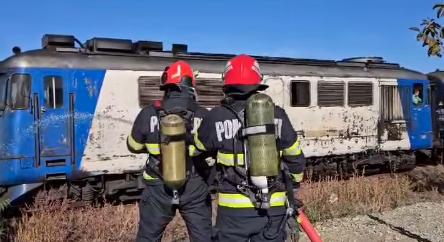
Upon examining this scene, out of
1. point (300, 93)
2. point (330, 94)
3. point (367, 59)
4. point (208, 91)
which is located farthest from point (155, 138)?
point (367, 59)

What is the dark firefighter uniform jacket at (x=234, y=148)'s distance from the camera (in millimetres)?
3223

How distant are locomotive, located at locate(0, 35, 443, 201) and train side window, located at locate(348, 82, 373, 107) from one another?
479 mm

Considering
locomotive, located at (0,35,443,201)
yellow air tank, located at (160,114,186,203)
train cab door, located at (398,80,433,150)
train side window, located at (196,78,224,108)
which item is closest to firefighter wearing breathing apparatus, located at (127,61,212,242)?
yellow air tank, located at (160,114,186,203)

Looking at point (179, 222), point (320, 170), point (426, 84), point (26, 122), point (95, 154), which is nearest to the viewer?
point (179, 222)

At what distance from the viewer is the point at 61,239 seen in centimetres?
554

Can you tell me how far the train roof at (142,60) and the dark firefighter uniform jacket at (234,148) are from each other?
539cm

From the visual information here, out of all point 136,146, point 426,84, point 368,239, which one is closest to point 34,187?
point 136,146

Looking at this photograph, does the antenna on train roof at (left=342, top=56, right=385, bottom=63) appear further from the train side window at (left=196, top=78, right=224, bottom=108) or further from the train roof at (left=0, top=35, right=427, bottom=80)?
the train side window at (left=196, top=78, right=224, bottom=108)

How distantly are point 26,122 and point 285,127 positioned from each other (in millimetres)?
5536

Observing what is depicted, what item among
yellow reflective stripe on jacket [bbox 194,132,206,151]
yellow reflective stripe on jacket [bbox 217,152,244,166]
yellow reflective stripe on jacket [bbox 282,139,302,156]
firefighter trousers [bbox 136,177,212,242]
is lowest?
firefighter trousers [bbox 136,177,212,242]

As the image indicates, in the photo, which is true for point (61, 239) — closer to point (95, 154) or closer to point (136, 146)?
point (136, 146)

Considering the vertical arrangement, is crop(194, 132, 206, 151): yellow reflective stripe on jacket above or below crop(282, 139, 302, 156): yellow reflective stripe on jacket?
above

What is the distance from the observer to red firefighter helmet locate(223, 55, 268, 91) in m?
3.30

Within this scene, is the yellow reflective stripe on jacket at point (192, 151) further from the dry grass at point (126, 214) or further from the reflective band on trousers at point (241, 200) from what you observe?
the dry grass at point (126, 214)
